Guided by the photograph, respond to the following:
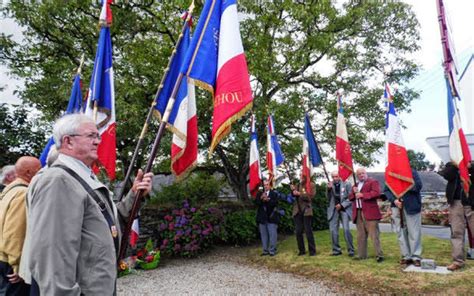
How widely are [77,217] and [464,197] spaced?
6971 mm

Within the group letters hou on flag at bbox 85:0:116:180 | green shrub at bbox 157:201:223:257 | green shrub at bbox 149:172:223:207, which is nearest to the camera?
letters hou on flag at bbox 85:0:116:180

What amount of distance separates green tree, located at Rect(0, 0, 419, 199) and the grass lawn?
12.0ft

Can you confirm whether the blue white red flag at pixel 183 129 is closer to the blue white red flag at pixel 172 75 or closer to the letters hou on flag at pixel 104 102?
the blue white red flag at pixel 172 75

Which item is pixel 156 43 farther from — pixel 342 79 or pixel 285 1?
pixel 342 79

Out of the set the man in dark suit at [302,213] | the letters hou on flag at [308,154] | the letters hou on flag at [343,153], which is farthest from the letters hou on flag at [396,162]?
the man in dark suit at [302,213]

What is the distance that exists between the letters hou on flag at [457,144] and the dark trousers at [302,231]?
404cm

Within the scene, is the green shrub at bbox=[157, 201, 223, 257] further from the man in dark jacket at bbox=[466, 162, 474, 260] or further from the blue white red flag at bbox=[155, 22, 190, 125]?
the blue white red flag at bbox=[155, 22, 190, 125]

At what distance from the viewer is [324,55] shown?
1192cm

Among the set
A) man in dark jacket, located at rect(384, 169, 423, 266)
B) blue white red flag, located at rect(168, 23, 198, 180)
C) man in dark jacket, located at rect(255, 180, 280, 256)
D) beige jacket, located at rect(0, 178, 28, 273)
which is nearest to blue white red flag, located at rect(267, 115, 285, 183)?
man in dark jacket, located at rect(255, 180, 280, 256)

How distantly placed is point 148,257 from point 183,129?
21.7 feet

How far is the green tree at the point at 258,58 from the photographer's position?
9.75 meters

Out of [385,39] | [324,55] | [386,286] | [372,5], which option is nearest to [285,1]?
[324,55]

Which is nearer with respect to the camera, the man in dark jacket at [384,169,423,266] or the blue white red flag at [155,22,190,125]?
the blue white red flag at [155,22,190,125]

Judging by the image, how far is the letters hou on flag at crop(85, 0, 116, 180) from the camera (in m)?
4.04
